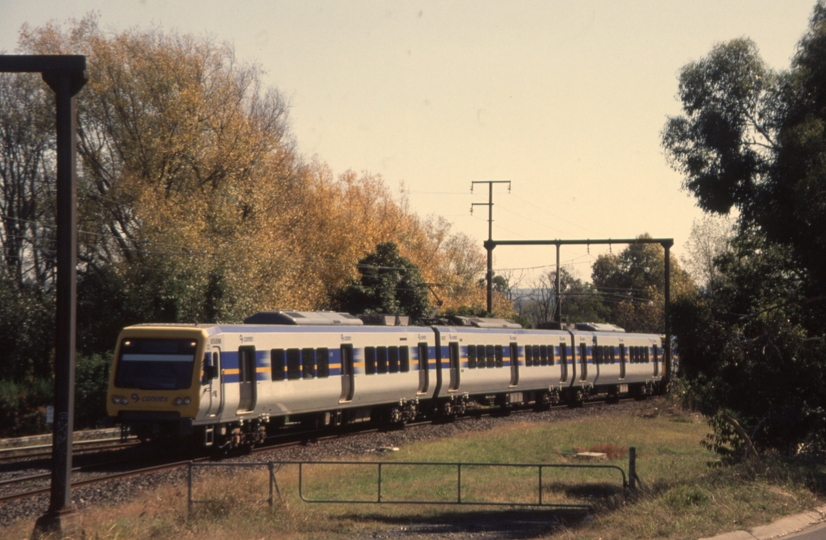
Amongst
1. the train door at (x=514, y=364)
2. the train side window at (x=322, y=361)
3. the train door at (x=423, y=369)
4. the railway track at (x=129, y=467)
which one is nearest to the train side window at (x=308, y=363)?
the train side window at (x=322, y=361)

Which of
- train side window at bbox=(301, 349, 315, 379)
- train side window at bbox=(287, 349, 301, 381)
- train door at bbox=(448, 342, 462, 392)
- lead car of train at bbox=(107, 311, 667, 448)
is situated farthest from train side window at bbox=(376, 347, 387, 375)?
train door at bbox=(448, 342, 462, 392)

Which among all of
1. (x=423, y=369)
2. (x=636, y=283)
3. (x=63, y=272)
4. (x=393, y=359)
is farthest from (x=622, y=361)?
(x=636, y=283)

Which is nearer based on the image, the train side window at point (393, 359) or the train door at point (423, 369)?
the train side window at point (393, 359)

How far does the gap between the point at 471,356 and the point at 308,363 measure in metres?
10.6

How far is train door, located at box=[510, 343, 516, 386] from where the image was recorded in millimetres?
38750

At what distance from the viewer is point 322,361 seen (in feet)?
88.3

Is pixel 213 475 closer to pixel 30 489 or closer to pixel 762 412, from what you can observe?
pixel 30 489

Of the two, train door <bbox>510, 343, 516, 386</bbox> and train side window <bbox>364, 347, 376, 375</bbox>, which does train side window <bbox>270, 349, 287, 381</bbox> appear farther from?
Answer: train door <bbox>510, 343, 516, 386</bbox>

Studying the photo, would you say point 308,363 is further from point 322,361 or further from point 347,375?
point 347,375

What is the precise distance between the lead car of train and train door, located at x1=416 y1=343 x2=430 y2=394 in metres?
0.05

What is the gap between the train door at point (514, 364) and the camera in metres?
38.8

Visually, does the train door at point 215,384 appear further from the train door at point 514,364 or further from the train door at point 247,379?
the train door at point 514,364

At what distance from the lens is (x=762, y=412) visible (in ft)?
72.0

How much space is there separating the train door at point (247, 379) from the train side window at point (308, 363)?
2217 mm
